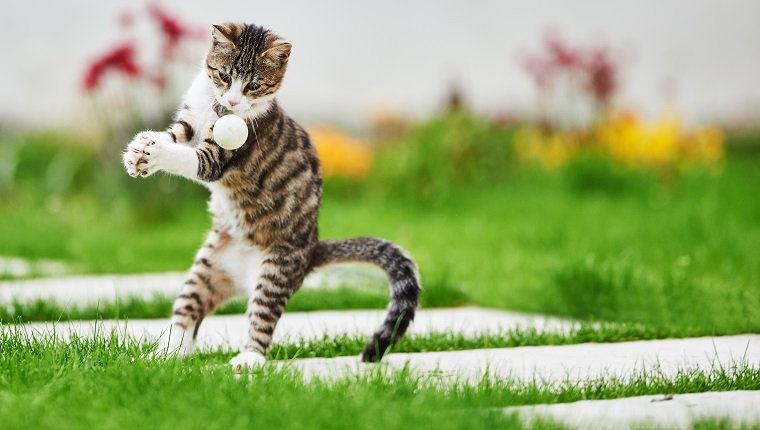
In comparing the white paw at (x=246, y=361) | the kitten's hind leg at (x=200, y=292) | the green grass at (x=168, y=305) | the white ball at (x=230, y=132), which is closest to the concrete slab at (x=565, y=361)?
the white paw at (x=246, y=361)

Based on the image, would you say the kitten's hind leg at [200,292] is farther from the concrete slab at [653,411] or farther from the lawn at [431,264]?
the concrete slab at [653,411]

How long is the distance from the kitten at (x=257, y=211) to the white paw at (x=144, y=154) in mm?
212

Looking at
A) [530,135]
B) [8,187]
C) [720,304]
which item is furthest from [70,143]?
[720,304]

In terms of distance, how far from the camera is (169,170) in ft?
9.29

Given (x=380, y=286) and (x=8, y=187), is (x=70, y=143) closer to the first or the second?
(x=8, y=187)

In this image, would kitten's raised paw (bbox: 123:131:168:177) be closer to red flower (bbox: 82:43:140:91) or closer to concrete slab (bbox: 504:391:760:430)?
concrete slab (bbox: 504:391:760:430)

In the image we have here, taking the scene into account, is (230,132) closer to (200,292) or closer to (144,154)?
(144,154)

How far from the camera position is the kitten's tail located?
3.12 m

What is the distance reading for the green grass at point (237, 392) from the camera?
2.26 metres

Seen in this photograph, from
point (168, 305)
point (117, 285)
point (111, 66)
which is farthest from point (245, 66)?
point (111, 66)

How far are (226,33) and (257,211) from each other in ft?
2.06

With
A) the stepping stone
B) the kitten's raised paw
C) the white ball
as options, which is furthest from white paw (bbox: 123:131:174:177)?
the stepping stone

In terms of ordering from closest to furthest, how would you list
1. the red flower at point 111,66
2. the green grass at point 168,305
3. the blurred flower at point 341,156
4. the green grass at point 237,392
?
the green grass at point 237,392, the green grass at point 168,305, the red flower at point 111,66, the blurred flower at point 341,156

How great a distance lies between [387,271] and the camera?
329cm
